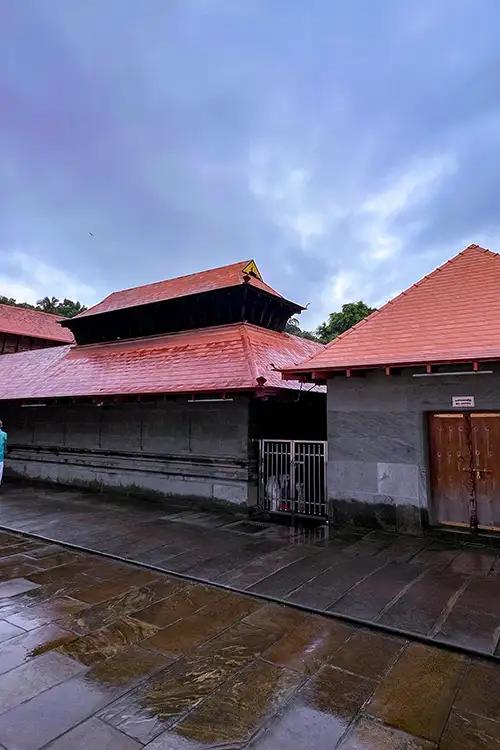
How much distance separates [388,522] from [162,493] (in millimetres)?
4971

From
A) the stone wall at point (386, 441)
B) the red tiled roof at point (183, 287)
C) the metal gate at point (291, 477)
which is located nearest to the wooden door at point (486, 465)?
the stone wall at point (386, 441)

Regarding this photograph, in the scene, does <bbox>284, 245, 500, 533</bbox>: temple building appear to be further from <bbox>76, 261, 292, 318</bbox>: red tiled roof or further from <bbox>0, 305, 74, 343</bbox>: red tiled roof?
<bbox>0, 305, 74, 343</bbox>: red tiled roof

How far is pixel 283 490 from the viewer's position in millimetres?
8898

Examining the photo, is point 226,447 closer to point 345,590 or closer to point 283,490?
point 283,490

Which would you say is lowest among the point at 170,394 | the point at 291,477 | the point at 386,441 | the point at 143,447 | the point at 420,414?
the point at 291,477

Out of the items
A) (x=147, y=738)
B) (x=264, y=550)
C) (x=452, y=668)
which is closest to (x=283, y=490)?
(x=264, y=550)

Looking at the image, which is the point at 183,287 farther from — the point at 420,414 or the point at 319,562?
the point at 319,562

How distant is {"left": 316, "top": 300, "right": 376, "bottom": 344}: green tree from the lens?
27375 mm

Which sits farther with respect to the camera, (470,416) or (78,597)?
(470,416)

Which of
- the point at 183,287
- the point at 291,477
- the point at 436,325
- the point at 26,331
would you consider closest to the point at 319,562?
the point at 291,477

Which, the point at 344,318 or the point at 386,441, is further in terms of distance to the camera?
the point at 344,318

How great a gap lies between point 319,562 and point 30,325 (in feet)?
69.8

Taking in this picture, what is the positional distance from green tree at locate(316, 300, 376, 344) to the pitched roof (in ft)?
62.5

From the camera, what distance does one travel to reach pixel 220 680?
300cm
